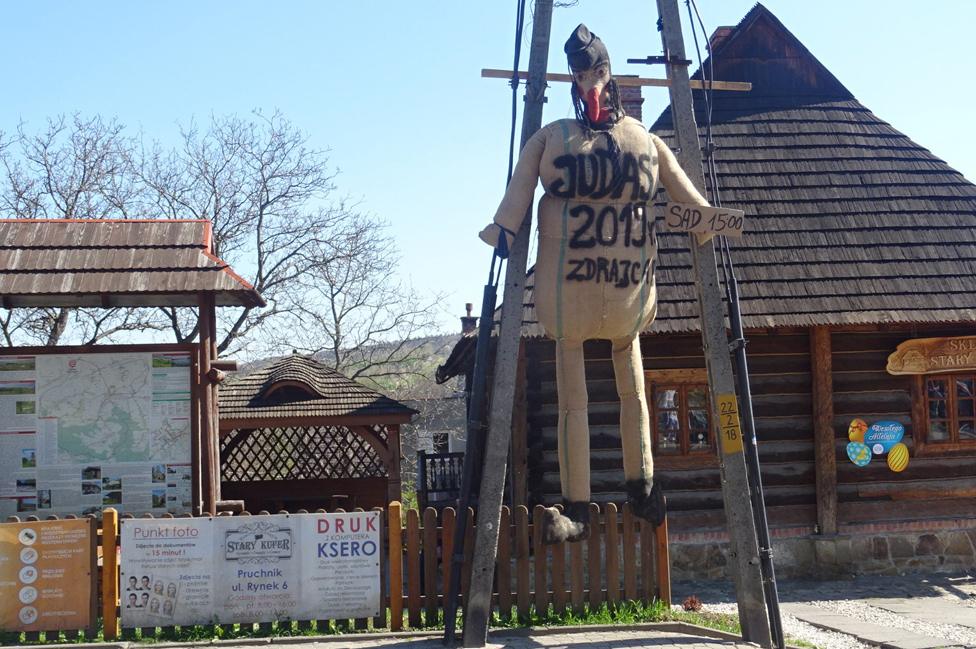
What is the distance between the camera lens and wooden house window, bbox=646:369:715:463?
440 inches

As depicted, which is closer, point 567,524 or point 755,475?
point 567,524

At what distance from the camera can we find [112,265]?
8984 millimetres

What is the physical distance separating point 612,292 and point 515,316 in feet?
3.08

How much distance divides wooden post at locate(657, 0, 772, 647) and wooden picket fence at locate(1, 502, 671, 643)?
956mm

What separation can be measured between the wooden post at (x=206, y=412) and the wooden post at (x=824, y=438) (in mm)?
6637

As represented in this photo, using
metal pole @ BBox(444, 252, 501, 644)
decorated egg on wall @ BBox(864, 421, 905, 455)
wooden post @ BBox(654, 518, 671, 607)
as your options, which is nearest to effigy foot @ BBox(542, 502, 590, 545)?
metal pole @ BBox(444, 252, 501, 644)

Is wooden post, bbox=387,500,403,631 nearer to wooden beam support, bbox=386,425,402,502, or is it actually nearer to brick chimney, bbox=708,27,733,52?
wooden beam support, bbox=386,425,402,502

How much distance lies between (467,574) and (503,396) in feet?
5.43

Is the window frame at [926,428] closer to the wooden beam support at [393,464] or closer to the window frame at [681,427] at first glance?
the window frame at [681,427]

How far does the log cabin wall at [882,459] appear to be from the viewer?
37.6 feet

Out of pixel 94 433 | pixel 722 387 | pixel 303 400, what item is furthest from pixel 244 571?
pixel 303 400

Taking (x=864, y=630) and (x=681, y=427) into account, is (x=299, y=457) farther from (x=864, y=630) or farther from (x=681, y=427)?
(x=864, y=630)

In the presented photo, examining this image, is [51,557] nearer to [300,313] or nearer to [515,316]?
[515,316]

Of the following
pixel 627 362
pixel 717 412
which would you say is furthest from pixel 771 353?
pixel 627 362
